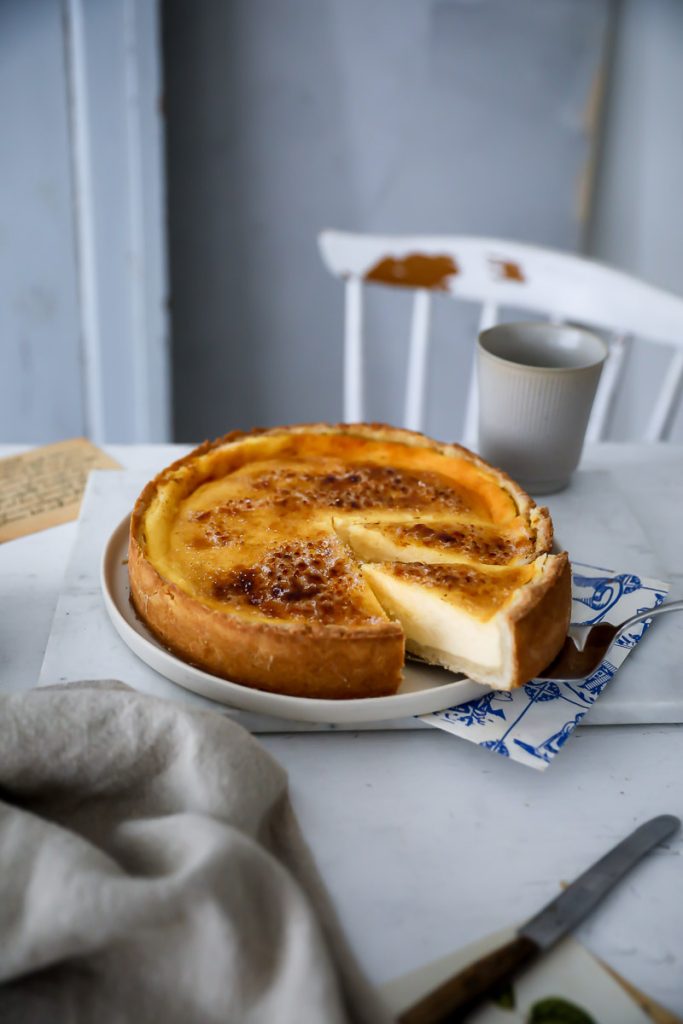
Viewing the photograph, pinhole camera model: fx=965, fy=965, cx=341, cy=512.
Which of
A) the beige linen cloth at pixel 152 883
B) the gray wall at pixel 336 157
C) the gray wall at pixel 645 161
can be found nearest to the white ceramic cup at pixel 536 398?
the beige linen cloth at pixel 152 883

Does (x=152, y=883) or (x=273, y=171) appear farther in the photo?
(x=273, y=171)

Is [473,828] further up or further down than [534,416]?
further down

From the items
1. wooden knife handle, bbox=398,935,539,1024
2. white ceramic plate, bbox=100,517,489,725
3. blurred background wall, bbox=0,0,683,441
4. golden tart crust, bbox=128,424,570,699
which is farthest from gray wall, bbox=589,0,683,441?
wooden knife handle, bbox=398,935,539,1024

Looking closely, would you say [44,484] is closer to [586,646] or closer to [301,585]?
[301,585]

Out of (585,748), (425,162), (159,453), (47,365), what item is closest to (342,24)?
(425,162)

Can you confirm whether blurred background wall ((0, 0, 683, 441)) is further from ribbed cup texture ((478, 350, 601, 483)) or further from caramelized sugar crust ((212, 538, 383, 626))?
caramelized sugar crust ((212, 538, 383, 626))

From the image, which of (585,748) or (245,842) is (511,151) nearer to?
(585,748)

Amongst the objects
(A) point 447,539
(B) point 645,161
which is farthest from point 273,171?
(A) point 447,539
